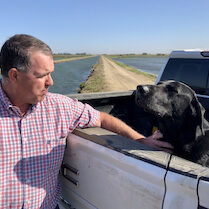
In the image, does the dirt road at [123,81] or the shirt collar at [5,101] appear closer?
the shirt collar at [5,101]

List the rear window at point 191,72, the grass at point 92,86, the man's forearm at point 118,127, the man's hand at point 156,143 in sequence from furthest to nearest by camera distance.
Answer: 1. the grass at point 92,86
2. the rear window at point 191,72
3. the man's forearm at point 118,127
4. the man's hand at point 156,143

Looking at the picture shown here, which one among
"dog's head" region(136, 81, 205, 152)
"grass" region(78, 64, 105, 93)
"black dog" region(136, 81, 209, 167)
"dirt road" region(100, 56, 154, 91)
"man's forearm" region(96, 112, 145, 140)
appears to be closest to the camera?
"man's forearm" region(96, 112, 145, 140)

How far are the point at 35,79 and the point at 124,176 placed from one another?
3.60 ft

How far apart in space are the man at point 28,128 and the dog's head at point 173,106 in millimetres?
536

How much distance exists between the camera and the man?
197cm

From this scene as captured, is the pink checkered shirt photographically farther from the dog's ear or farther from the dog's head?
the dog's ear

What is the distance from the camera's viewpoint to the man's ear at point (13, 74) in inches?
78.6

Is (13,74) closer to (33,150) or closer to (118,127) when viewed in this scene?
(33,150)

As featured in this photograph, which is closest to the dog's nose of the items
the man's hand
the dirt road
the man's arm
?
the man's arm

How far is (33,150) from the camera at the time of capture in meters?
2.06

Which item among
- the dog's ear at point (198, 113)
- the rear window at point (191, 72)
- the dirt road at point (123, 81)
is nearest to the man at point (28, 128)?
the dog's ear at point (198, 113)

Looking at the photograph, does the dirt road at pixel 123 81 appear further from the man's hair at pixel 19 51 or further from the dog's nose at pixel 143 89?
the man's hair at pixel 19 51

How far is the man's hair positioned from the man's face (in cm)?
4

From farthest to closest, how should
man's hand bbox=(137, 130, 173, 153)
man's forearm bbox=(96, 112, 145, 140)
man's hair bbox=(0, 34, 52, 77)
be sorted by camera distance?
man's forearm bbox=(96, 112, 145, 140)
man's hand bbox=(137, 130, 173, 153)
man's hair bbox=(0, 34, 52, 77)
